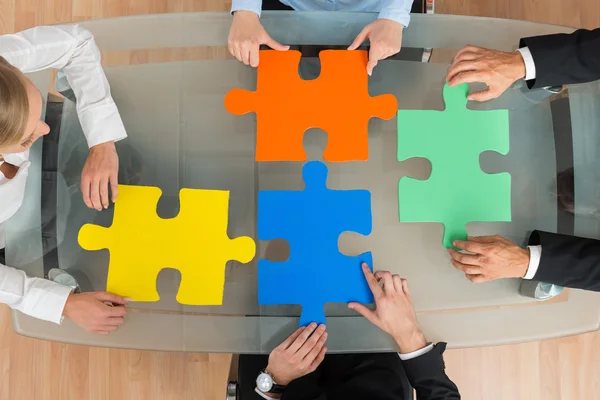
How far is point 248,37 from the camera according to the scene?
884 mm

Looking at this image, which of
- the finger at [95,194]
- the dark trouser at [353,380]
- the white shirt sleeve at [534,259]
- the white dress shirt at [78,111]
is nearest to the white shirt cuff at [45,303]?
the white dress shirt at [78,111]

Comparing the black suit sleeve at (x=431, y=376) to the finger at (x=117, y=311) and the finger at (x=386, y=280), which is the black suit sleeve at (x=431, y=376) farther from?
the finger at (x=117, y=311)

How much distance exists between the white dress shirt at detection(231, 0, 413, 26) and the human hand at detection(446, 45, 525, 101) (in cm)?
13

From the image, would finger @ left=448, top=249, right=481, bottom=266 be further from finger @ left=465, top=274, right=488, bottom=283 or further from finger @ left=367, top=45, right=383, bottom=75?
finger @ left=367, top=45, right=383, bottom=75

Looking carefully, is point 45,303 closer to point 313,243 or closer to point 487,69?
point 313,243

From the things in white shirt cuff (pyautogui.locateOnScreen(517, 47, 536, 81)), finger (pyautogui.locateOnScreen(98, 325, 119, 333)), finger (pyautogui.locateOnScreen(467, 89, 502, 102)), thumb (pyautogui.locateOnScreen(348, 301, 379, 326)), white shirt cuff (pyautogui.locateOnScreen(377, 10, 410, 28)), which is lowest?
finger (pyautogui.locateOnScreen(98, 325, 119, 333))

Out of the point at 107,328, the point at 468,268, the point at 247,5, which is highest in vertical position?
the point at 247,5

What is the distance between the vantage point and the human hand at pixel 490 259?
2.82 ft

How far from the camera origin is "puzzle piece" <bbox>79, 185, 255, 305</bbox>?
87cm

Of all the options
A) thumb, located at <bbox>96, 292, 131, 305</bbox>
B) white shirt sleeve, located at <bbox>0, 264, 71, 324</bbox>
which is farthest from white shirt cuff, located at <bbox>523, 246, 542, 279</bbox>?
white shirt sleeve, located at <bbox>0, 264, 71, 324</bbox>

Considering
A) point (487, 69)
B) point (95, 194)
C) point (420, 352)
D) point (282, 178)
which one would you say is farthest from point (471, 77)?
point (95, 194)

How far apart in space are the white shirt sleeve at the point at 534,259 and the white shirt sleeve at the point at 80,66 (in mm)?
781

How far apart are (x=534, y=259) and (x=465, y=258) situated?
0.12 m

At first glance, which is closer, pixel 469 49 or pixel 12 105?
pixel 12 105
